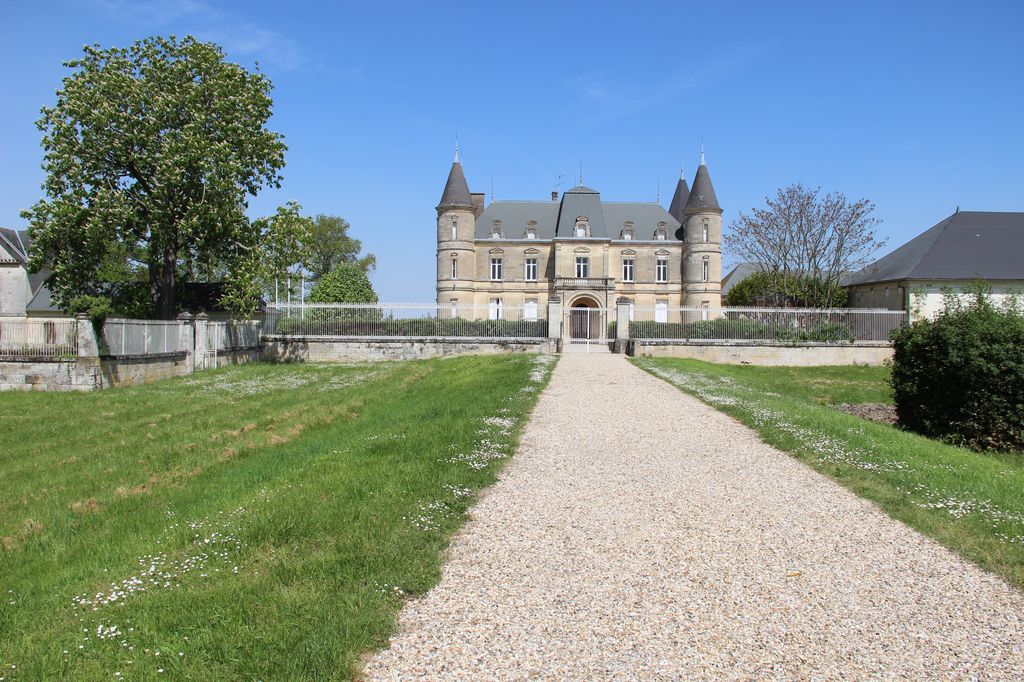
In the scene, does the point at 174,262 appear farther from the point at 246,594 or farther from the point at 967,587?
the point at 967,587

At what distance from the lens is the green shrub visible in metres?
10.4

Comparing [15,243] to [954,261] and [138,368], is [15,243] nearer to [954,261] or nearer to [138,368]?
[138,368]

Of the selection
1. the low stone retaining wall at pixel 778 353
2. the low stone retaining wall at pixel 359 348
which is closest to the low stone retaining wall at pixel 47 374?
the low stone retaining wall at pixel 359 348

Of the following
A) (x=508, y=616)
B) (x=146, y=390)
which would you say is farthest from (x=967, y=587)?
(x=146, y=390)

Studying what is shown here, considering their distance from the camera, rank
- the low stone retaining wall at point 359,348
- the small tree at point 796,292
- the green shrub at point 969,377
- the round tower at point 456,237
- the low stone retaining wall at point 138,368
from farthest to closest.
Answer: the round tower at point 456,237 < the small tree at point 796,292 < the low stone retaining wall at point 359,348 < the low stone retaining wall at point 138,368 < the green shrub at point 969,377

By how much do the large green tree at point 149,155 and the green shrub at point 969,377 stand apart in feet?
71.4

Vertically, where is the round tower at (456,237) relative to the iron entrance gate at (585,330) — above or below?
above

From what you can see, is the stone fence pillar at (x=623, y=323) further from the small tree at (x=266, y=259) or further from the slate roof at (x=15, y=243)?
the slate roof at (x=15, y=243)

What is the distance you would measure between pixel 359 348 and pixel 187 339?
7928mm

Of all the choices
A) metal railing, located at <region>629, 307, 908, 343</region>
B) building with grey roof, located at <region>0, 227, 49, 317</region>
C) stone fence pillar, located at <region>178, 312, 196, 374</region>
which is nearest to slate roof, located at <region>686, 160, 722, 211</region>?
metal railing, located at <region>629, 307, 908, 343</region>

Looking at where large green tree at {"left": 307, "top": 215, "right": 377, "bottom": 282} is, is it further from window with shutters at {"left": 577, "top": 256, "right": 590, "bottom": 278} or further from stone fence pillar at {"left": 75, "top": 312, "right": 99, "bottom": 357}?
stone fence pillar at {"left": 75, "top": 312, "right": 99, "bottom": 357}

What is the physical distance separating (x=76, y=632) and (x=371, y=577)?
1655 millimetres

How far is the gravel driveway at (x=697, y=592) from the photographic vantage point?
353 cm

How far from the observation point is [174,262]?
26688 mm
